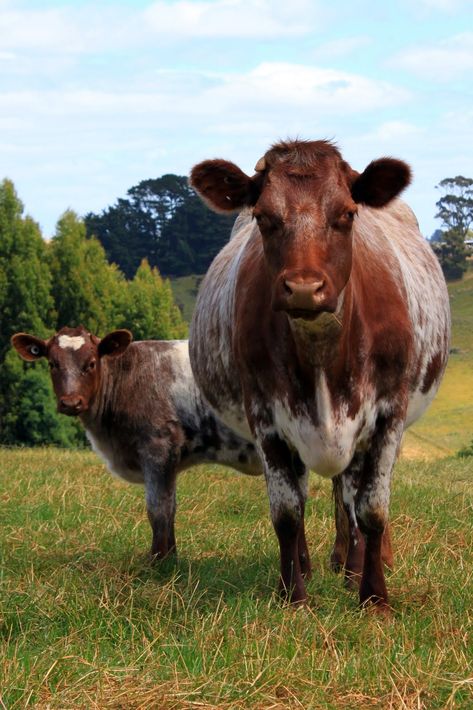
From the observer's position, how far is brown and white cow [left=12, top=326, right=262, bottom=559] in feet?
31.1

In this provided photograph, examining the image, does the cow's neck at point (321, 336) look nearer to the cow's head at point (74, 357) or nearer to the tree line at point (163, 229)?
the cow's head at point (74, 357)

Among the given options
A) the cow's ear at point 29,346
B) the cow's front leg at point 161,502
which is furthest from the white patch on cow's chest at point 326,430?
the cow's ear at point 29,346


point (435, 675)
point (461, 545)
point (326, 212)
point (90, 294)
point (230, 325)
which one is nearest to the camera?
point (435, 675)

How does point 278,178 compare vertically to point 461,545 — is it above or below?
above

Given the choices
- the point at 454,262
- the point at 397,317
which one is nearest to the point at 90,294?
the point at 397,317

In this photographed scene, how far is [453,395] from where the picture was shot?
228ft

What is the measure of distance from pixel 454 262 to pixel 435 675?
92553 millimetres

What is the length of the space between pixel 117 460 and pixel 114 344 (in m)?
1.06

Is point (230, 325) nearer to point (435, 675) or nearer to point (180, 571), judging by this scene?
point (180, 571)

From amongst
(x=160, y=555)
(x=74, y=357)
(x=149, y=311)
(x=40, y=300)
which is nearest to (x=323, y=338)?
(x=160, y=555)

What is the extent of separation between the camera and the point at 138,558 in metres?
7.88

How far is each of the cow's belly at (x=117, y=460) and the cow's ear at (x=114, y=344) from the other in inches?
29.7

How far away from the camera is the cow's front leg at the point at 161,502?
8.61 m

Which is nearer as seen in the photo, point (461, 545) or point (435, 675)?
point (435, 675)
